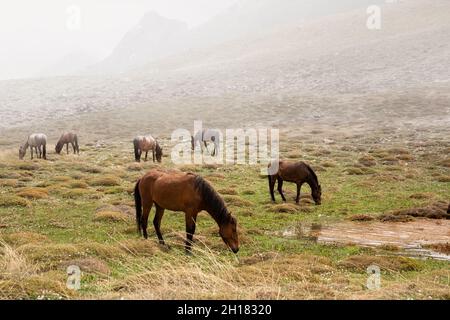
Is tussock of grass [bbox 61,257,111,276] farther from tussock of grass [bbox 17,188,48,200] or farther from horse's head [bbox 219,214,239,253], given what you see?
tussock of grass [bbox 17,188,48,200]

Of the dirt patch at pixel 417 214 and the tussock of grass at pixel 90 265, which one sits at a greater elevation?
the tussock of grass at pixel 90 265

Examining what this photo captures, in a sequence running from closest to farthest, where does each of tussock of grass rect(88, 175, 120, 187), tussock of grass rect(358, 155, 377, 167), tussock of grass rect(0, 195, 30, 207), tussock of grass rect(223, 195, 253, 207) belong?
tussock of grass rect(0, 195, 30, 207)
tussock of grass rect(223, 195, 253, 207)
tussock of grass rect(88, 175, 120, 187)
tussock of grass rect(358, 155, 377, 167)

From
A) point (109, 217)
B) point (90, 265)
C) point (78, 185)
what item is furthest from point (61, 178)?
point (90, 265)

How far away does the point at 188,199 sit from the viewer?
13.7 meters

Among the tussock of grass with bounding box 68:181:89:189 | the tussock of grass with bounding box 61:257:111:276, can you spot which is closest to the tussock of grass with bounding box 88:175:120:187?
the tussock of grass with bounding box 68:181:89:189

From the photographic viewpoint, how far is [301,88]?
92750 millimetres

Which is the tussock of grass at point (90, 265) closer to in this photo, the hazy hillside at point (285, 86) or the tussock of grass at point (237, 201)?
the tussock of grass at point (237, 201)

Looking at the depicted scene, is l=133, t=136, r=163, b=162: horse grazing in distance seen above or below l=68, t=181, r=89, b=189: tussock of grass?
above

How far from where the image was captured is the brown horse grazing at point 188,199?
520 inches

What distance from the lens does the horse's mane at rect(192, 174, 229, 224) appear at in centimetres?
1324

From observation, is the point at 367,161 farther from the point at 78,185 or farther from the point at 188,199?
the point at 188,199

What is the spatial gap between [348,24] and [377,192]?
13293 centimetres

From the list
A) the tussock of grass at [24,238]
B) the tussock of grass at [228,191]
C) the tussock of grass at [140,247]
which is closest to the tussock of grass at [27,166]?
the tussock of grass at [228,191]

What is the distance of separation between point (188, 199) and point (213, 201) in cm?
88
